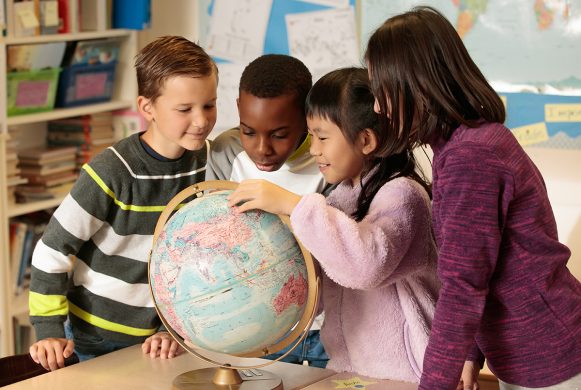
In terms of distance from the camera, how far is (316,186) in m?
2.19

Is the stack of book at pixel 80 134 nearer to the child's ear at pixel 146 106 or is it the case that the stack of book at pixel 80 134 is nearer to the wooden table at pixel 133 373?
the child's ear at pixel 146 106

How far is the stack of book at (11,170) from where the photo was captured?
388 cm

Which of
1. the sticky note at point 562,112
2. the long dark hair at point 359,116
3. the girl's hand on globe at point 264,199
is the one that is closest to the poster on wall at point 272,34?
the sticky note at point 562,112

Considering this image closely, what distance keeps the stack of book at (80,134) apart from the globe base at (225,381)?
8.32 feet

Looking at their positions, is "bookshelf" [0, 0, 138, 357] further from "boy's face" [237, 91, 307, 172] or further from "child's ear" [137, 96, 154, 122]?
"boy's face" [237, 91, 307, 172]

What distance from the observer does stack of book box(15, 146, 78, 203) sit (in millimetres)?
4051

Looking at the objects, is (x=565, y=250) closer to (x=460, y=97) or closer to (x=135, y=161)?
(x=460, y=97)

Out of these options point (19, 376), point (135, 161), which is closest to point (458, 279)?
point (135, 161)

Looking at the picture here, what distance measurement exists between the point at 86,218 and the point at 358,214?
0.68 meters

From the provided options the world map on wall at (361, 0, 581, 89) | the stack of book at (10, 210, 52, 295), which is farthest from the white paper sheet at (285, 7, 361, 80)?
the stack of book at (10, 210, 52, 295)

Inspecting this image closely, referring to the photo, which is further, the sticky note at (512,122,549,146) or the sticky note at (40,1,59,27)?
the sticky note at (40,1,59,27)

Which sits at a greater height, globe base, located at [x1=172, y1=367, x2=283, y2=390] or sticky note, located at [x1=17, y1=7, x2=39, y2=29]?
sticky note, located at [x1=17, y1=7, x2=39, y2=29]

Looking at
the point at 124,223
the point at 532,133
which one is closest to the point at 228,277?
the point at 124,223

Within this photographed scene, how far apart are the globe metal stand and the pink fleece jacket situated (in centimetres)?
7
